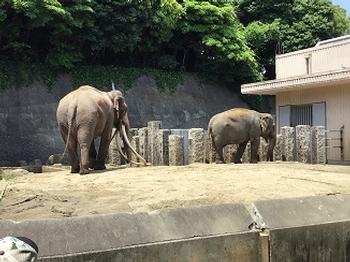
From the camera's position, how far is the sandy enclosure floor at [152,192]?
17.6 feet

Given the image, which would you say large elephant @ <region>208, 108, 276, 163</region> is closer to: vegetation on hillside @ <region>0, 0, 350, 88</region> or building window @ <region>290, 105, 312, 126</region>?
building window @ <region>290, 105, 312, 126</region>

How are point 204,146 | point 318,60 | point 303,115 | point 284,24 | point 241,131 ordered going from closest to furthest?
1. point 204,146
2. point 241,131
3. point 303,115
4. point 318,60
5. point 284,24

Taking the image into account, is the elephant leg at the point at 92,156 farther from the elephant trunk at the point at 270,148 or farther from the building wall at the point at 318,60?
the building wall at the point at 318,60

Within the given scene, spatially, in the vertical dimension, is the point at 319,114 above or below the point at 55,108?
below

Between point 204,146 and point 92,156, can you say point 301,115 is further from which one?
point 92,156

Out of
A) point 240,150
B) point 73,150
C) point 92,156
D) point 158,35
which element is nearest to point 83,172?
point 73,150

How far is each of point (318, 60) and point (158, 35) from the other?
9485 mm

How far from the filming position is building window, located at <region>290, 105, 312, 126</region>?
19.1 meters

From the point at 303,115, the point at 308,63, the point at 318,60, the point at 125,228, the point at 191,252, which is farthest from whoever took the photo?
the point at 308,63

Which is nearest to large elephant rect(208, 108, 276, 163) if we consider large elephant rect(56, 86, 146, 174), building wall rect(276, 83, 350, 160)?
building wall rect(276, 83, 350, 160)

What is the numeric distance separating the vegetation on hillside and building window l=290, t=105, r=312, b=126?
8380 mm

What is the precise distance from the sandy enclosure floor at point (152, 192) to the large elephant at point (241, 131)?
640 cm

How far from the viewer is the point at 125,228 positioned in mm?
4266

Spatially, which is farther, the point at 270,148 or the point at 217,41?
the point at 217,41
